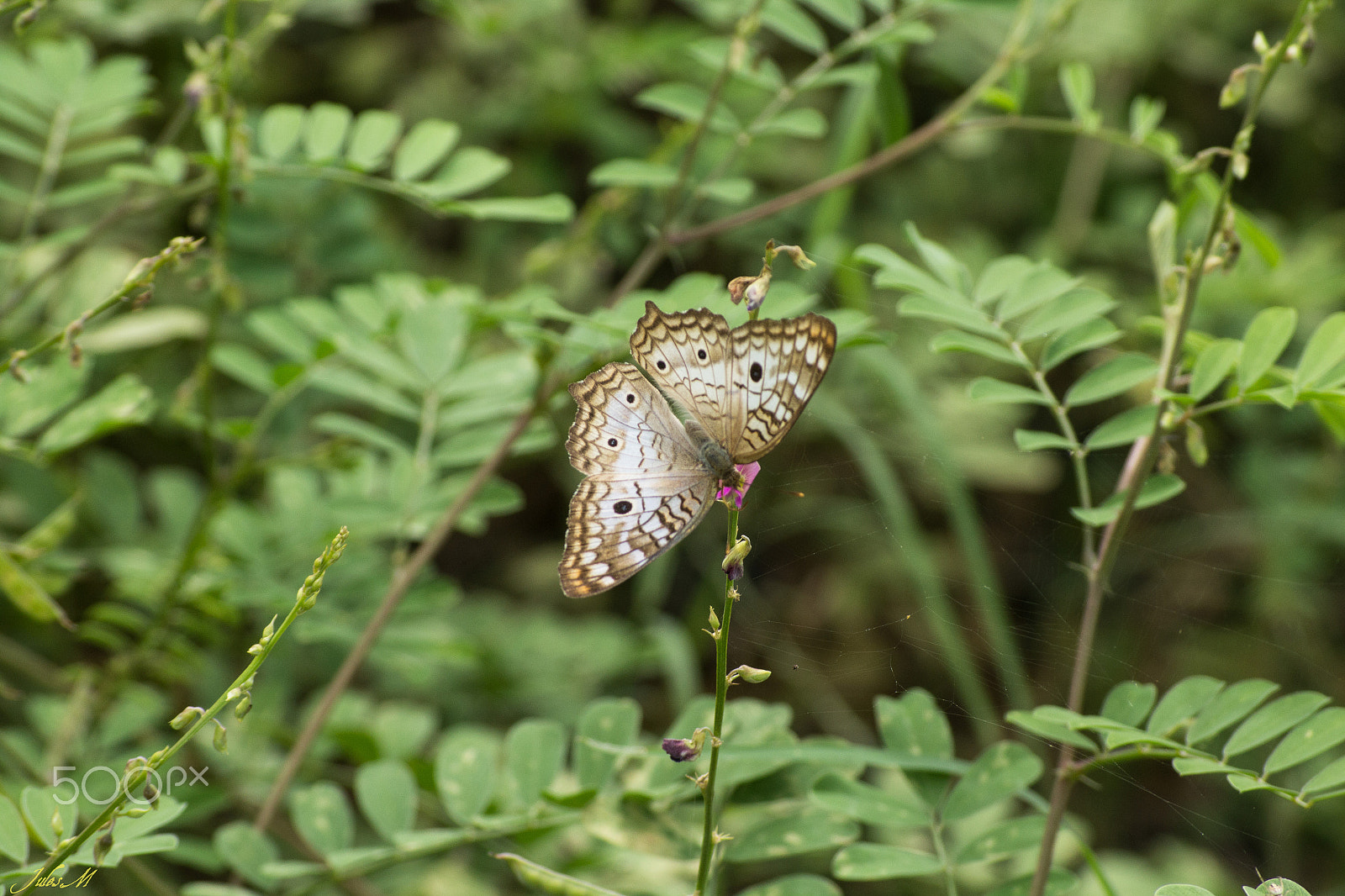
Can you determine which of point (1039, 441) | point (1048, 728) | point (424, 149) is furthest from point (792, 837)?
point (424, 149)

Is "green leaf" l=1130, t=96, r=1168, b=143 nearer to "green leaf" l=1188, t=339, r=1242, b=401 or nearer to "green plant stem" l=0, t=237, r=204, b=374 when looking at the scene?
"green leaf" l=1188, t=339, r=1242, b=401

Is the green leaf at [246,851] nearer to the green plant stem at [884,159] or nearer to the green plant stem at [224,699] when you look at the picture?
the green plant stem at [224,699]

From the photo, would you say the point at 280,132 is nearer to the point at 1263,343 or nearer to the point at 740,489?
the point at 740,489

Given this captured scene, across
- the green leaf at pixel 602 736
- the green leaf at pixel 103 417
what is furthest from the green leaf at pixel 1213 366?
the green leaf at pixel 103 417

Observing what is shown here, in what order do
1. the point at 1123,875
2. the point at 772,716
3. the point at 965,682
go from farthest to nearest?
1. the point at 1123,875
2. the point at 965,682
3. the point at 772,716

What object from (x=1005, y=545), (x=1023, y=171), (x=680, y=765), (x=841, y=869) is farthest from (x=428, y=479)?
(x=1023, y=171)

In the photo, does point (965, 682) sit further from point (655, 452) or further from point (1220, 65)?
point (1220, 65)

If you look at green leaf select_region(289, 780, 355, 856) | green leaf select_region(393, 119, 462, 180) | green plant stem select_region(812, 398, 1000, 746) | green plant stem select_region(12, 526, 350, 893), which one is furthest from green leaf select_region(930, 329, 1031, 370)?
green leaf select_region(289, 780, 355, 856)
